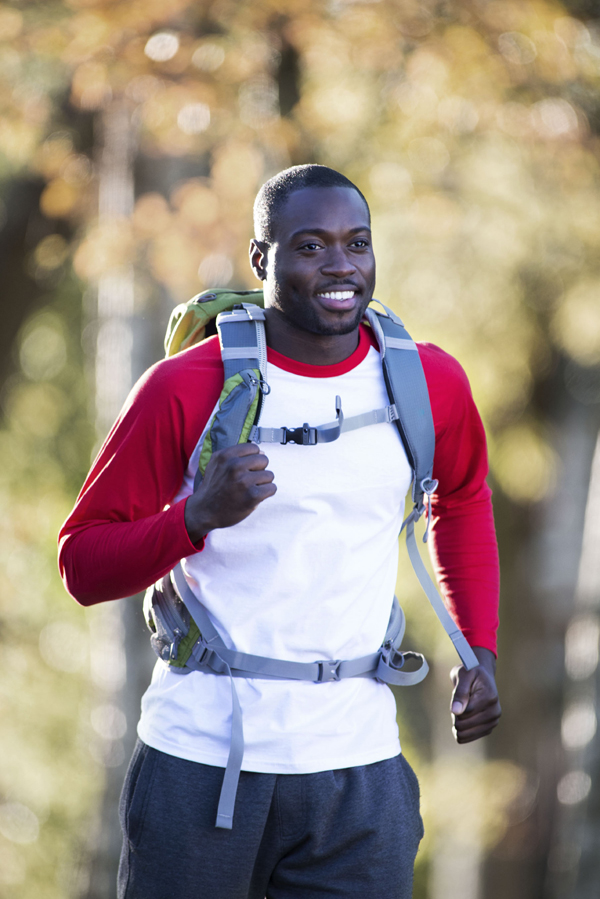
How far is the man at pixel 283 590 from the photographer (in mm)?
1925

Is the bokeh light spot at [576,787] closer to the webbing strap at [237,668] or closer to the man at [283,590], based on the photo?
the man at [283,590]

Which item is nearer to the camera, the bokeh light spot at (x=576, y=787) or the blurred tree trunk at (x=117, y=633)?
the bokeh light spot at (x=576, y=787)

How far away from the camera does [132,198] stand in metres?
5.41

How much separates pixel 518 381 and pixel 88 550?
636 centimetres

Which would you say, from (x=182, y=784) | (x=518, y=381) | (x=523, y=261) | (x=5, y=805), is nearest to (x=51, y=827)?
(x=5, y=805)

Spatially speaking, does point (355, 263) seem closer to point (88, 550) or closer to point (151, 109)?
point (88, 550)

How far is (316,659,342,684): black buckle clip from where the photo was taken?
195 cm

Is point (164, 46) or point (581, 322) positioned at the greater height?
point (164, 46)

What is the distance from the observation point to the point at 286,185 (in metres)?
2.07

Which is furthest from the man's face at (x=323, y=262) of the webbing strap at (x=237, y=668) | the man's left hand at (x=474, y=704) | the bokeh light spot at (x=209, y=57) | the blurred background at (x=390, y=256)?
the bokeh light spot at (x=209, y=57)

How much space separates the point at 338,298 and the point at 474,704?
999mm

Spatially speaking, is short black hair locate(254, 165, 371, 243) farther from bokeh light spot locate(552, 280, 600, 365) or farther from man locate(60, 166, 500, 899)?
bokeh light spot locate(552, 280, 600, 365)

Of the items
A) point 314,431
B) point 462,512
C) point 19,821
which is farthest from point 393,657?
point 19,821

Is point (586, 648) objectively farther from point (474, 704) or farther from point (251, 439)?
point (251, 439)
